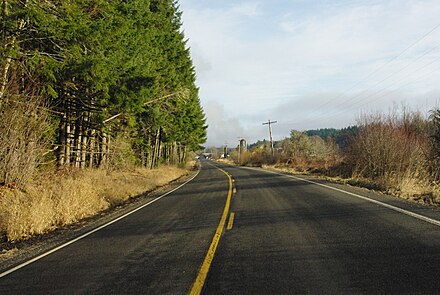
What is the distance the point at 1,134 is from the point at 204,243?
861 centimetres

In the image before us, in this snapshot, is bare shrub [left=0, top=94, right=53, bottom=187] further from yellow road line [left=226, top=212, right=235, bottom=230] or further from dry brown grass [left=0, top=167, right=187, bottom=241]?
yellow road line [left=226, top=212, right=235, bottom=230]

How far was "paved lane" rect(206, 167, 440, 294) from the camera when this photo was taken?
4668 millimetres

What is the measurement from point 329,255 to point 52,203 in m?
8.68

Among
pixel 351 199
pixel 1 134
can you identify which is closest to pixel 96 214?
pixel 1 134

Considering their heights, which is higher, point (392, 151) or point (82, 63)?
point (82, 63)

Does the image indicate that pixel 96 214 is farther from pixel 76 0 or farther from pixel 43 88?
pixel 76 0

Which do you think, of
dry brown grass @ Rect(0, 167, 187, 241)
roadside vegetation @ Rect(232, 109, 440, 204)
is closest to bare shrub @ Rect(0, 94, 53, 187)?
dry brown grass @ Rect(0, 167, 187, 241)

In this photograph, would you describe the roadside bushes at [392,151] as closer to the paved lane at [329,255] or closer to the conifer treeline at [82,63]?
the paved lane at [329,255]

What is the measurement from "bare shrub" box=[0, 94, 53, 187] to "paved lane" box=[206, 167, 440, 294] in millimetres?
8033

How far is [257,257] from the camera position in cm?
607

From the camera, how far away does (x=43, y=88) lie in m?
13.0

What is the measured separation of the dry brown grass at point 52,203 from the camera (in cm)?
932

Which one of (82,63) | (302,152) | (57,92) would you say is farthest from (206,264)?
(302,152)

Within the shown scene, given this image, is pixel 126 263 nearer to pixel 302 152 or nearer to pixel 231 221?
pixel 231 221
